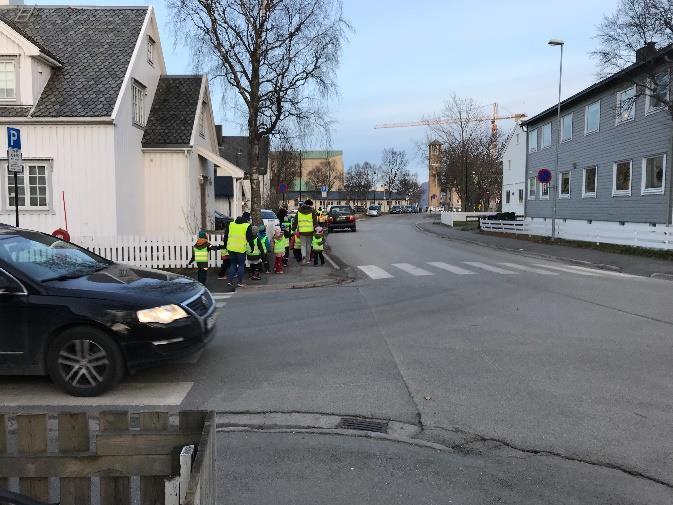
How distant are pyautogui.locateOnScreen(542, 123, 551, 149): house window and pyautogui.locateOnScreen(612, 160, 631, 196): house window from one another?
9039 mm

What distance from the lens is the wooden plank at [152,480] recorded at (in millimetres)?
2430

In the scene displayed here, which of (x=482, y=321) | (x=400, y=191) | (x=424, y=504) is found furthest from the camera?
(x=400, y=191)

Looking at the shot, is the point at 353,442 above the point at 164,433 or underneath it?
underneath

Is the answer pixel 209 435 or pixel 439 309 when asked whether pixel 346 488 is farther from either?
pixel 439 309

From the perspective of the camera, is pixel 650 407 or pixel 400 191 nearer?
pixel 650 407

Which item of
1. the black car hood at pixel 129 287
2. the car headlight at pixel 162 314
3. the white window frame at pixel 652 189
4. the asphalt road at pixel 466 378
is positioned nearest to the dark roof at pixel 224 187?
the white window frame at pixel 652 189

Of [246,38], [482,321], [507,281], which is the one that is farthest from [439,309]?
[246,38]

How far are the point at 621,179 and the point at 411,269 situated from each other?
14173 millimetres

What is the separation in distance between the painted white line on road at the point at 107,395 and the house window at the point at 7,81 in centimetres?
1500

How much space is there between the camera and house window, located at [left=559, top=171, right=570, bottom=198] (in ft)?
101

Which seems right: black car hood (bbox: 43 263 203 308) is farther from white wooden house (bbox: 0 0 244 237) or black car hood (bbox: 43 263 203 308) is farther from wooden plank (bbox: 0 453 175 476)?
white wooden house (bbox: 0 0 244 237)

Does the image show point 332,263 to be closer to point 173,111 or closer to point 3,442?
point 173,111

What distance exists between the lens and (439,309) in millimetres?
9844

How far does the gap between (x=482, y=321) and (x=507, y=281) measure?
15.9 feet
